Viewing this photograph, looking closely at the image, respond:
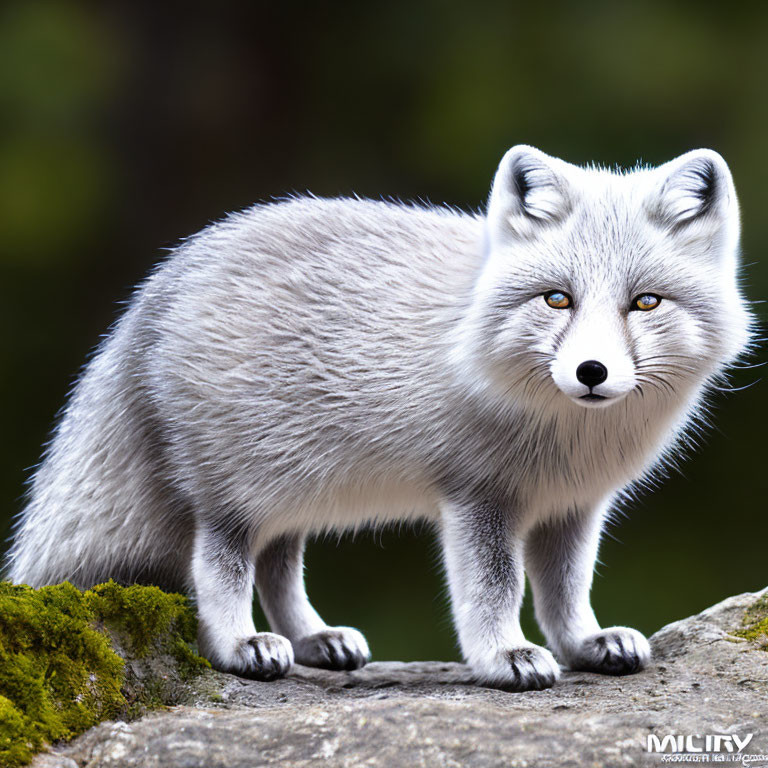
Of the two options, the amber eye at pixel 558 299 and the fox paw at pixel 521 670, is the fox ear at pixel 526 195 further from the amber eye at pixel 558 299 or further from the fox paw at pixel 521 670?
the fox paw at pixel 521 670

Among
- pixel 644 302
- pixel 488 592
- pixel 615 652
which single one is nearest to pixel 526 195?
pixel 644 302

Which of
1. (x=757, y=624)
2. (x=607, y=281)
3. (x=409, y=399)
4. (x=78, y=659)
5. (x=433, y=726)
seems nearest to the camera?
(x=433, y=726)

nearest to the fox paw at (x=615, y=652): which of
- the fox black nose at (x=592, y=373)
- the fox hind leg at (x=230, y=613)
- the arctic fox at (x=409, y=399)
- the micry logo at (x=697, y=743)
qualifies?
the arctic fox at (x=409, y=399)

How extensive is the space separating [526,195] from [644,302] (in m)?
0.51

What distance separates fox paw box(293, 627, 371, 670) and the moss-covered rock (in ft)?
2.38

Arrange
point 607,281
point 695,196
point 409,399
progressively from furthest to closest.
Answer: point 409,399 → point 695,196 → point 607,281

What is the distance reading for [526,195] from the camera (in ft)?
11.1

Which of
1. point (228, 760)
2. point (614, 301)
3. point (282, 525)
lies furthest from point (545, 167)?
point (228, 760)

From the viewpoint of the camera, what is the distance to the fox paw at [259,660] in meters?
3.51

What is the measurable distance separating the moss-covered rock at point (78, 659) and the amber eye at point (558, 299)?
54.9 inches

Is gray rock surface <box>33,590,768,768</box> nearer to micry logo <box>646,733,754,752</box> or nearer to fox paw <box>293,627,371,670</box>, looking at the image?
micry logo <box>646,733,754,752</box>

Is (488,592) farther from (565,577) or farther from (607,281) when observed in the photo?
(607,281)

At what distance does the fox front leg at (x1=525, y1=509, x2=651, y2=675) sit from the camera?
3.81 m

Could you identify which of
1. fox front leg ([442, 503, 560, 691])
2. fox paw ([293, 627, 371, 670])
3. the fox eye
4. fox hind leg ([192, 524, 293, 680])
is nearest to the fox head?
the fox eye
